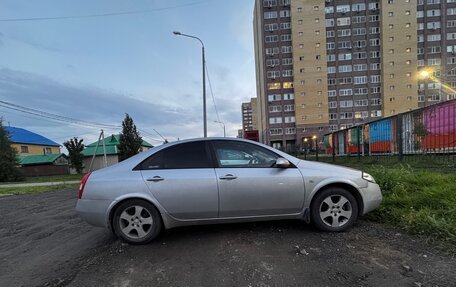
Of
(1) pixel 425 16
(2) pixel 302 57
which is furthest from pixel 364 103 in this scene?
(1) pixel 425 16

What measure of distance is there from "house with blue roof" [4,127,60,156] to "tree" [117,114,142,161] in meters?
28.8

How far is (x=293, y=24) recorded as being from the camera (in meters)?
61.3

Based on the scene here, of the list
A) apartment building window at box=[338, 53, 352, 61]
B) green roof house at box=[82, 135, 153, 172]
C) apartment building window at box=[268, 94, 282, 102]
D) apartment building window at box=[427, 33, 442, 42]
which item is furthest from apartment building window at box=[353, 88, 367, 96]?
green roof house at box=[82, 135, 153, 172]

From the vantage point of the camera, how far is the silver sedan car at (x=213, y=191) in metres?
3.49

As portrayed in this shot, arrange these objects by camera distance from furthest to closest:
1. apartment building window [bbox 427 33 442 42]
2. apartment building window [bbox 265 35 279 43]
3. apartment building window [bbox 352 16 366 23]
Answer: apartment building window [bbox 265 35 279 43]
apartment building window [bbox 352 16 366 23]
apartment building window [bbox 427 33 442 42]

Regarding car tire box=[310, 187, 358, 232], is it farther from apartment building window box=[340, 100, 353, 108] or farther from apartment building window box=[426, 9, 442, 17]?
apartment building window box=[426, 9, 442, 17]

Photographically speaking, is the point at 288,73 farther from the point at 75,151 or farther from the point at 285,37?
the point at 75,151

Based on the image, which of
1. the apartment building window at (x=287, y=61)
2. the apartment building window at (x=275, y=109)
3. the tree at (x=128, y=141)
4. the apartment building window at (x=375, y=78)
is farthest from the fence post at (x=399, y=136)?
the apartment building window at (x=375, y=78)

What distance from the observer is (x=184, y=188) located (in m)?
3.48

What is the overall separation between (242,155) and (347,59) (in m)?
68.5

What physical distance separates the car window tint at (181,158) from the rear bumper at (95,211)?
0.76 m

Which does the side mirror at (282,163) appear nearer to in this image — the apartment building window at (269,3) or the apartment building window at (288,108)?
the apartment building window at (288,108)

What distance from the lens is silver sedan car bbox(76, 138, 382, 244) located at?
3.49m

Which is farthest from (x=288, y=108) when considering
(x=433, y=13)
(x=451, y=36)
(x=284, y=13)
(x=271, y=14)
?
(x=451, y=36)
